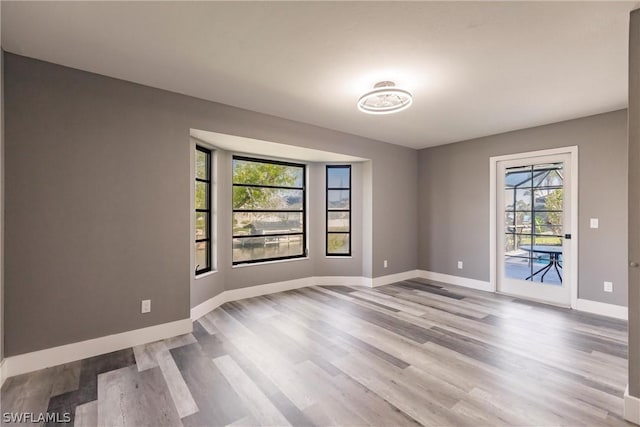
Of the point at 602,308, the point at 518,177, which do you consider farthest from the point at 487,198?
the point at 602,308

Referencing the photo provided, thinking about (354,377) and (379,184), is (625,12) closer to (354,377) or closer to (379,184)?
(354,377)

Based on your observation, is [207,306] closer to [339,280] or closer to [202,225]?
[202,225]

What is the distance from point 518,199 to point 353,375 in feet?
13.0

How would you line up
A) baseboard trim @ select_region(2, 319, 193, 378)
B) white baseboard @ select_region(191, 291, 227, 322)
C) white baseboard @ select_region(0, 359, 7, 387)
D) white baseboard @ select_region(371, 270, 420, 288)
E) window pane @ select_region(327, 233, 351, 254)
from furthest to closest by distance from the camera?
window pane @ select_region(327, 233, 351, 254)
white baseboard @ select_region(371, 270, 420, 288)
white baseboard @ select_region(191, 291, 227, 322)
baseboard trim @ select_region(2, 319, 193, 378)
white baseboard @ select_region(0, 359, 7, 387)

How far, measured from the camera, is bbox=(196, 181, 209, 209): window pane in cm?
386

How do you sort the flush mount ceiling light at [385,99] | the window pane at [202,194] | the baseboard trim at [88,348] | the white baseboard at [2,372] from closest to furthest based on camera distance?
the white baseboard at [2,372], the baseboard trim at [88,348], the flush mount ceiling light at [385,99], the window pane at [202,194]

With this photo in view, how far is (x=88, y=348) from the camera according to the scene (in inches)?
103

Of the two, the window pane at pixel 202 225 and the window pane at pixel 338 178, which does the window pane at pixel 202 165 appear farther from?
the window pane at pixel 338 178

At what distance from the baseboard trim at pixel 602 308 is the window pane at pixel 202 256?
508 cm

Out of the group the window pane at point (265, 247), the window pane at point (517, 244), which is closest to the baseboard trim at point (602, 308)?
the window pane at point (517, 244)

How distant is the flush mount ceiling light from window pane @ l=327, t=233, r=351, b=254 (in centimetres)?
274

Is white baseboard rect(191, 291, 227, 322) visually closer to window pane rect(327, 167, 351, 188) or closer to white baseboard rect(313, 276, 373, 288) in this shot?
white baseboard rect(313, 276, 373, 288)

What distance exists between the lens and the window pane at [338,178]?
17.6ft

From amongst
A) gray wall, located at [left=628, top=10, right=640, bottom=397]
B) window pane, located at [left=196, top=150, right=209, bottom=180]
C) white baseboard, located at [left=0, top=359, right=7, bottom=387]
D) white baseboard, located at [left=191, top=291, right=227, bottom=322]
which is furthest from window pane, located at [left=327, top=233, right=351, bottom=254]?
white baseboard, located at [left=0, top=359, right=7, bottom=387]
